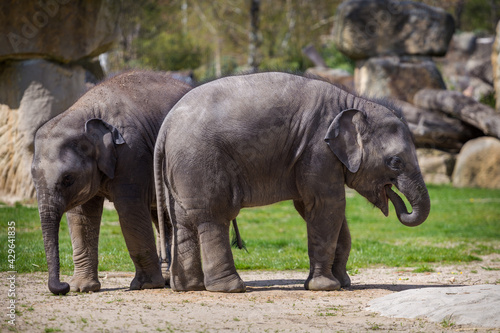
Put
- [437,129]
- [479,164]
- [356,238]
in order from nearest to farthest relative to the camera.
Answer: [356,238] → [479,164] → [437,129]

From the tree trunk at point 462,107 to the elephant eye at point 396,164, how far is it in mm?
13128

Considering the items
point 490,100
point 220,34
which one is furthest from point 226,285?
point 220,34

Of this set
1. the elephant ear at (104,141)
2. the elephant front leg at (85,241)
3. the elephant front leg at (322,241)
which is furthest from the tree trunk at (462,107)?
the elephant ear at (104,141)

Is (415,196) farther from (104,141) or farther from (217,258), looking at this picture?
(104,141)

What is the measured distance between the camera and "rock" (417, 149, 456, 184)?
20.6 m

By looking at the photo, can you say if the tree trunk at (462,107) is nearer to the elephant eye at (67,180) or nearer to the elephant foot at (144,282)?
the elephant foot at (144,282)

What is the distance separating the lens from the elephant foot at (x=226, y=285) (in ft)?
23.2

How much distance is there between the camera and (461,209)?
1628 centimetres

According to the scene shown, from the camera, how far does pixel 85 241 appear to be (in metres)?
7.55

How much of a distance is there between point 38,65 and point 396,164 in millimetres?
→ 9224

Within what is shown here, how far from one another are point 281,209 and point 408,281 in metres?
8.84

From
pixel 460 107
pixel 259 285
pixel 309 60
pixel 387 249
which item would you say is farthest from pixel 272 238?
pixel 309 60

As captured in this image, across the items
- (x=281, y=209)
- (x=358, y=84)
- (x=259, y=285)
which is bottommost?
(x=281, y=209)

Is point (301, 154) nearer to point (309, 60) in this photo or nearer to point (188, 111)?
point (188, 111)
